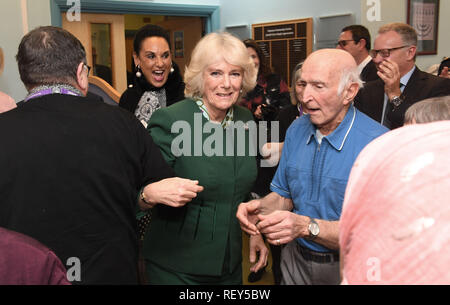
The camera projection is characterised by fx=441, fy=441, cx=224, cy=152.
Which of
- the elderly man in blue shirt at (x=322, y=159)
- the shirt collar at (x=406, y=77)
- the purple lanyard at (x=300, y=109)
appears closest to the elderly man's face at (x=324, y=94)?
the elderly man in blue shirt at (x=322, y=159)

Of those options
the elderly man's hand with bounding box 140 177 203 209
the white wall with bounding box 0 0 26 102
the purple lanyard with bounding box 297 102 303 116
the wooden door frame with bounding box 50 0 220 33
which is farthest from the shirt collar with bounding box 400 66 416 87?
the wooden door frame with bounding box 50 0 220 33

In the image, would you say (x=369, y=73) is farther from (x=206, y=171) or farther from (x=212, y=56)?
(x=206, y=171)

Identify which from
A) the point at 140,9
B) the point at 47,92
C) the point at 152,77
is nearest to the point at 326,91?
the point at 47,92

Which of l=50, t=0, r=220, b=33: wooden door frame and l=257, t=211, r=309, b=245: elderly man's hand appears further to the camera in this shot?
l=50, t=0, r=220, b=33: wooden door frame

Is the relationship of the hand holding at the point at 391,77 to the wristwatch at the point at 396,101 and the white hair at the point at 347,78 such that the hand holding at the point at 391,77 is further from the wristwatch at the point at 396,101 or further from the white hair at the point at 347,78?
the white hair at the point at 347,78

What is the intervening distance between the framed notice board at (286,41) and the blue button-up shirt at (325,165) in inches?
161

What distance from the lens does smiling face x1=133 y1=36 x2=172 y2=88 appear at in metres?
3.02

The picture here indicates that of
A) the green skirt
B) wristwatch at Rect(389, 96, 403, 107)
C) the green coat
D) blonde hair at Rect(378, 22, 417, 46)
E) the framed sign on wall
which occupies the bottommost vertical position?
the green skirt

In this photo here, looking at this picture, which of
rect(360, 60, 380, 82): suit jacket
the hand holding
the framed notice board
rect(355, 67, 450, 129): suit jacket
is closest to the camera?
the hand holding

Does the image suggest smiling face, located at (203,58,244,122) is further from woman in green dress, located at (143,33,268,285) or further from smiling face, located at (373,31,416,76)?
smiling face, located at (373,31,416,76)

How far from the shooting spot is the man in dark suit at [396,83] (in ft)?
8.94

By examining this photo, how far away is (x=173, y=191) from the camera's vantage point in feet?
5.36

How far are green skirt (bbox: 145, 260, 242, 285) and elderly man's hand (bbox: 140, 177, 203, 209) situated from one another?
444 mm

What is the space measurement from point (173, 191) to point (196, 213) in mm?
345
